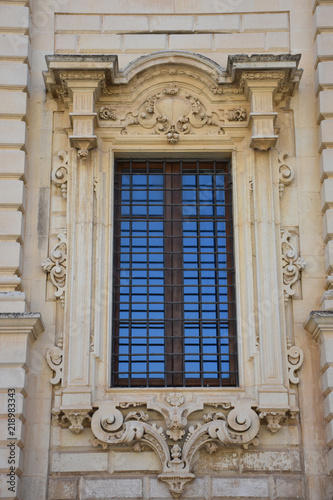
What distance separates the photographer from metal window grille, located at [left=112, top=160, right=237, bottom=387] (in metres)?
14.9

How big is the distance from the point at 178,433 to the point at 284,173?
4.33 metres

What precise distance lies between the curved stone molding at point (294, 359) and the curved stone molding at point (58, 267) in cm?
333

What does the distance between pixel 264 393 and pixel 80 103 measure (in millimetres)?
5197

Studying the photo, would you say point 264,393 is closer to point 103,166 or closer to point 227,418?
point 227,418

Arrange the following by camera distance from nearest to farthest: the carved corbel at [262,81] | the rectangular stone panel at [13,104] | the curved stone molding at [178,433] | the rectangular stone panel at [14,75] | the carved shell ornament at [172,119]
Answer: the curved stone molding at [178,433]
the carved corbel at [262,81]
the rectangular stone panel at [13,104]
the rectangular stone panel at [14,75]
the carved shell ornament at [172,119]

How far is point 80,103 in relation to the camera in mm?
15680

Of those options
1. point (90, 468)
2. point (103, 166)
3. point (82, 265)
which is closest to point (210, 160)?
point (103, 166)

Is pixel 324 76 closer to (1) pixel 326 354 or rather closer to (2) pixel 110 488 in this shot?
(1) pixel 326 354

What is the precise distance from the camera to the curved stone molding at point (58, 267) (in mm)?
14961

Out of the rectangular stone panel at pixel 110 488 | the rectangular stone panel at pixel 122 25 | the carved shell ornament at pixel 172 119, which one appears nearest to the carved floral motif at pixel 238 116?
the carved shell ornament at pixel 172 119

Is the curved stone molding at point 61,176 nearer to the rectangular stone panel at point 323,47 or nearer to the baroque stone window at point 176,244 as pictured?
the baroque stone window at point 176,244

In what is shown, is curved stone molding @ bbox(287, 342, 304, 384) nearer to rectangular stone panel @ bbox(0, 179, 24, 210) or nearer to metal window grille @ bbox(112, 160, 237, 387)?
metal window grille @ bbox(112, 160, 237, 387)

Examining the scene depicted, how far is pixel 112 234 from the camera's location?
15445mm

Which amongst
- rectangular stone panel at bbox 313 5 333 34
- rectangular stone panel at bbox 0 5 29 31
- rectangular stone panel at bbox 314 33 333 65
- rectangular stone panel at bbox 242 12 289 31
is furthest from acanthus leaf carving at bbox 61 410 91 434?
rectangular stone panel at bbox 313 5 333 34
